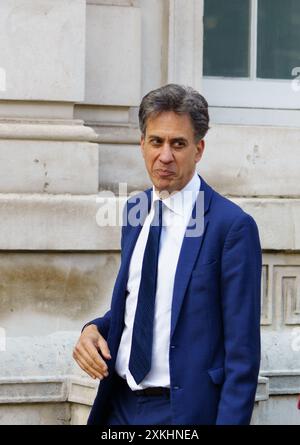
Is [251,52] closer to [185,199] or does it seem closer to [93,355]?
[185,199]

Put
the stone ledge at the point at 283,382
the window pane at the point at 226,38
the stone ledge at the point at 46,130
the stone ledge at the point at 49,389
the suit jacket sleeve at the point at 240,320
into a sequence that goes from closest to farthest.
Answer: the suit jacket sleeve at the point at 240,320 → the stone ledge at the point at 49,389 → the stone ledge at the point at 46,130 → the stone ledge at the point at 283,382 → the window pane at the point at 226,38

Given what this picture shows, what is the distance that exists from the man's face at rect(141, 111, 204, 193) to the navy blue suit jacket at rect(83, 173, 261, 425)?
0.59 feet

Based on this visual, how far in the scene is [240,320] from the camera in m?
4.00

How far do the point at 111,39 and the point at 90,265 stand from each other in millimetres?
1188

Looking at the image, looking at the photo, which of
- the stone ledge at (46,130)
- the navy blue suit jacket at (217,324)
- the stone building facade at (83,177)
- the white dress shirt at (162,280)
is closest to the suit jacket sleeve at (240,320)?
the navy blue suit jacket at (217,324)

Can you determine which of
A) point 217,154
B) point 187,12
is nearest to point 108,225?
point 217,154

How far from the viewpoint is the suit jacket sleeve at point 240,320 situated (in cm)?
397

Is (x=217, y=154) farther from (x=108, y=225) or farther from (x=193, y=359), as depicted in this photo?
(x=193, y=359)

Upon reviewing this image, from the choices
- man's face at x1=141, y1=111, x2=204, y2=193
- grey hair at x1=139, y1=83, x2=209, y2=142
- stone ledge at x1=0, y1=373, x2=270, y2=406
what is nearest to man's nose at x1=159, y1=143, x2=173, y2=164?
man's face at x1=141, y1=111, x2=204, y2=193

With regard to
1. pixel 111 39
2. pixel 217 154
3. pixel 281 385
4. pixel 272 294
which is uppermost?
pixel 111 39

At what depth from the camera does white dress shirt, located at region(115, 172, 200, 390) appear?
412cm

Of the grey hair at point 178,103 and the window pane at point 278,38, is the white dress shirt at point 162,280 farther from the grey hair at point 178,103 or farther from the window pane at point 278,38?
the window pane at point 278,38

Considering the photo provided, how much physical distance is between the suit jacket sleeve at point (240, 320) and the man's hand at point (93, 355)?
0.38 meters

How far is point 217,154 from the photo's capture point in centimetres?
688
